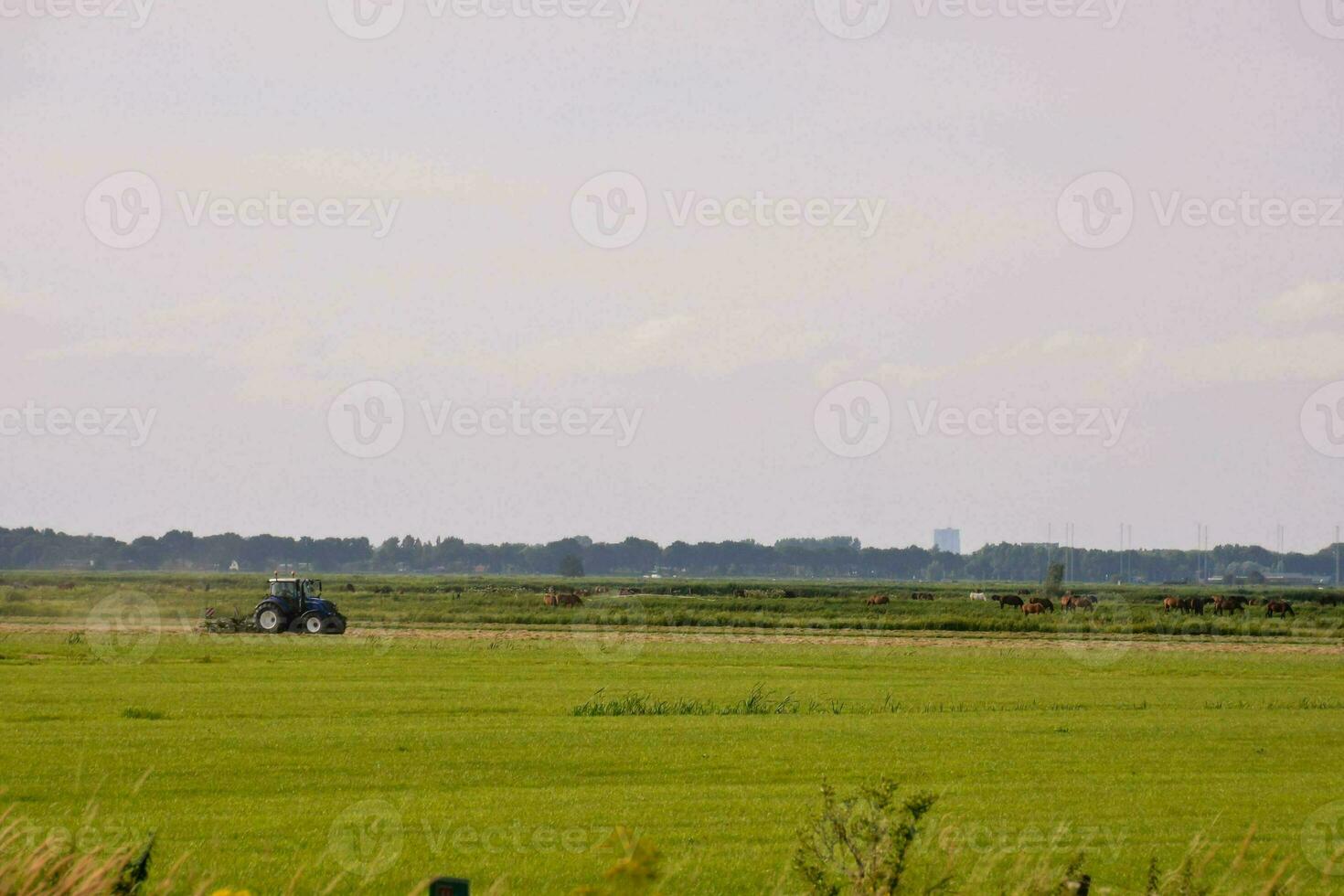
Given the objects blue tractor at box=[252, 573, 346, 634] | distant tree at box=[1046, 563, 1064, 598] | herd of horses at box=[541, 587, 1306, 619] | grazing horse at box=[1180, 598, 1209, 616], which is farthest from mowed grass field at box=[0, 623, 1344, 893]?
distant tree at box=[1046, 563, 1064, 598]

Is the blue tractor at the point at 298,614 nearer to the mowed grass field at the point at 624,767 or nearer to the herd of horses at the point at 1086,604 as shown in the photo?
the mowed grass field at the point at 624,767

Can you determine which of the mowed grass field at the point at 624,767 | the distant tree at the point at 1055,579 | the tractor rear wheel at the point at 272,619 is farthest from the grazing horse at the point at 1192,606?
the tractor rear wheel at the point at 272,619

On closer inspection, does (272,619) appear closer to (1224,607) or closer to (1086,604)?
(1086,604)

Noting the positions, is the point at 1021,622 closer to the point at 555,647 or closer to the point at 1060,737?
the point at 555,647

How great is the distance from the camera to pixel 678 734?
30297mm

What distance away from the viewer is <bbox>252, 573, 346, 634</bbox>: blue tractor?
65.7 m

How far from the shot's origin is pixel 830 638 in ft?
249

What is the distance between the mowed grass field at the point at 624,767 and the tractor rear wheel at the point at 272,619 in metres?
14.2

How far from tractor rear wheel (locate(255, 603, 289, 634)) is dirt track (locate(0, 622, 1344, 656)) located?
194cm

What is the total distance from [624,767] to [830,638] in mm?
51628

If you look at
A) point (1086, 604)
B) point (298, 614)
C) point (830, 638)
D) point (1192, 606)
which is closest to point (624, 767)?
point (298, 614)

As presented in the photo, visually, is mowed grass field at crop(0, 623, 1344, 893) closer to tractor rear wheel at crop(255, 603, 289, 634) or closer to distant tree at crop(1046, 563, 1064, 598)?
tractor rear wheel at crop(255, 603, 289, 634)

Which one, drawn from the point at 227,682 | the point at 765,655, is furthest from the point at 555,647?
the point at 227,682

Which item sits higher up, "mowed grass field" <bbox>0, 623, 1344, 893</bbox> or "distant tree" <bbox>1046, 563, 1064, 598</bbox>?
"distant tree" <bbox>1046, 563, 1064, 598</bbox>
